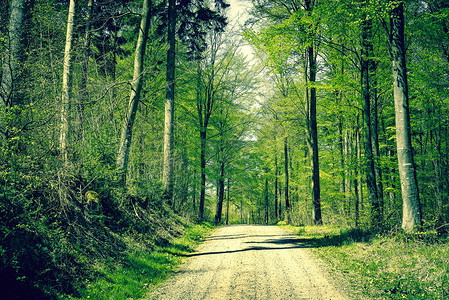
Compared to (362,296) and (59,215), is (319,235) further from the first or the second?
(59,215)

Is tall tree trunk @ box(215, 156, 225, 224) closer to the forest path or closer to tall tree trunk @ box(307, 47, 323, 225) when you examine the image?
tall tree trunk @ box(307, 47, 323, 225)

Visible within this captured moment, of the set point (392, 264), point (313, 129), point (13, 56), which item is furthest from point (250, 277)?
point (313, 129)

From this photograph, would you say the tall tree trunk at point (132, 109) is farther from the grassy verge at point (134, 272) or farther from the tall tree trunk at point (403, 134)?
the tall tree trunk at point (403, 134)

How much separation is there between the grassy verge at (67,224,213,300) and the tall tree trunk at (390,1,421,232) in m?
6.53

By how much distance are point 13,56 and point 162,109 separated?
38.4 ft

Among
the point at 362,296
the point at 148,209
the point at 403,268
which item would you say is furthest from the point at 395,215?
the point at 148,209

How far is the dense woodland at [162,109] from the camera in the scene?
17.6 feet

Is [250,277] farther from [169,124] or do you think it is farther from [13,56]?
[169,124]

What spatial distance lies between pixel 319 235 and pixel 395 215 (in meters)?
2.85

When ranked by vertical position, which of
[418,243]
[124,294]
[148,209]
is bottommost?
[124,294]

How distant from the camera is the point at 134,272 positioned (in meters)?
6.01

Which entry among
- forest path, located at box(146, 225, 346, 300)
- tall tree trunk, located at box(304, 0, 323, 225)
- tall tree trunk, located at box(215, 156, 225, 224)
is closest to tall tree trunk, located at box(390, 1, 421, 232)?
forest path, located at box(146, 225, 346, 300)

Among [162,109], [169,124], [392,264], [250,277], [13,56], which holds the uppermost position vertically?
[162,109]

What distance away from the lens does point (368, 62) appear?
1279 centimetres
